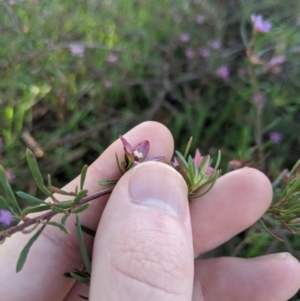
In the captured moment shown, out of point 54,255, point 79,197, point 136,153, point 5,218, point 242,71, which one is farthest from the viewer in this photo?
point 242,71

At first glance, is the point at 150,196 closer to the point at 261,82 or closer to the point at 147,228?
the point at 147,228

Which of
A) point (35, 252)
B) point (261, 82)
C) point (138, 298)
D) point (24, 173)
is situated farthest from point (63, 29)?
point (138, 298)

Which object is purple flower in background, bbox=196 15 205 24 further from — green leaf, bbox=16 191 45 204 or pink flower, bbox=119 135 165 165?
green leaf, bbox=16 191 45 204

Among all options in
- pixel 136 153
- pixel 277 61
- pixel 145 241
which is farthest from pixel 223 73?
pixel 145 241

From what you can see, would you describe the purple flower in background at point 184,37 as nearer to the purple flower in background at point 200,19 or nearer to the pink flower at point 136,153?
the purple flower in background at point 200,19

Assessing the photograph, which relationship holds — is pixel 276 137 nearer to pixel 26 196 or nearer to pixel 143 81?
pixel 143 81

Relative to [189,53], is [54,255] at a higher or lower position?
lower
